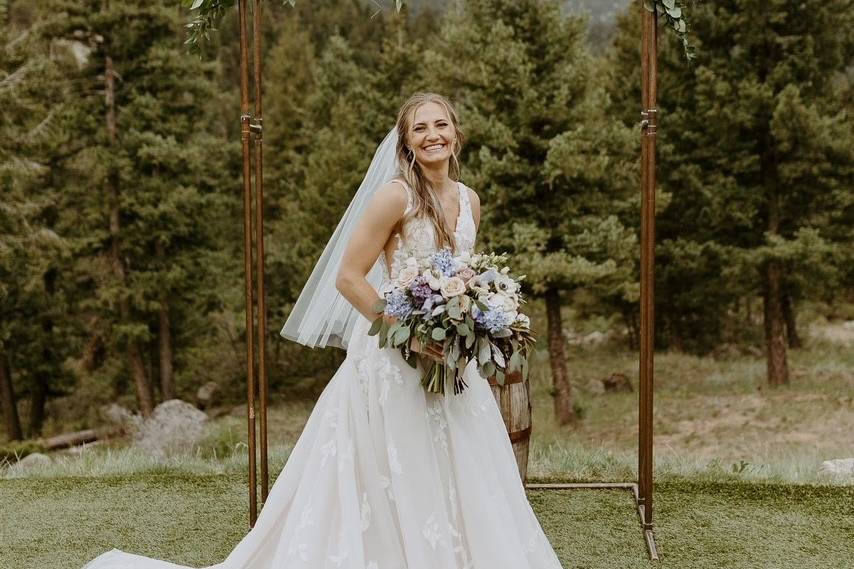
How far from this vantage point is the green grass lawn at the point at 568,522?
13.6 ft

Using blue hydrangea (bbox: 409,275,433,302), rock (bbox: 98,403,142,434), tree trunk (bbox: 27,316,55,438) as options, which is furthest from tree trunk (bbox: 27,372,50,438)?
blue hydrangea (bbox: 409,275,433,302)

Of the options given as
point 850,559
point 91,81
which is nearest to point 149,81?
point 91,81

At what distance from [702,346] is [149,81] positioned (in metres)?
15.2

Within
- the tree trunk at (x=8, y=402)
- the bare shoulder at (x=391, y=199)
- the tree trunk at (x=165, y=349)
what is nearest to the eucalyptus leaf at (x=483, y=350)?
the bare shoulder at (x=391, y=199)

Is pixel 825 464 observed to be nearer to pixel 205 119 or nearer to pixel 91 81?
pixel 91 81

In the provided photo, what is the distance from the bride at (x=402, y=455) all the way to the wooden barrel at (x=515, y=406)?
891mm

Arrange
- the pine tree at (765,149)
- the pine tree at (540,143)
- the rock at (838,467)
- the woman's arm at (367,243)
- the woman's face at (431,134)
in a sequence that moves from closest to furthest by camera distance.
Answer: the woman's arm at (367,243), the woman's face at (431,134), the rock at (838,467), the pine tree at (540,143), the pine tree at (765,149)

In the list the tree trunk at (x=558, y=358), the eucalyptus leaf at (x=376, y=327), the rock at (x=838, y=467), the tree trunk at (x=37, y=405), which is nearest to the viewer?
the eucalyptus leaf at (x=376, y=327)

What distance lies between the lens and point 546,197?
13.1 meters

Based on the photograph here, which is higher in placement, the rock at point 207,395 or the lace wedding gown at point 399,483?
the lace wedding gown at point 399,483

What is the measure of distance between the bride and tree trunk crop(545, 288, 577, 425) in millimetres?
10255

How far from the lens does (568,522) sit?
4.61 m

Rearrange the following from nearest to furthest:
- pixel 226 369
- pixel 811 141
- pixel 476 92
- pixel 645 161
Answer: pixel 645 161 → pixel 476 92 → pixel 811 141 → pixel 226 369

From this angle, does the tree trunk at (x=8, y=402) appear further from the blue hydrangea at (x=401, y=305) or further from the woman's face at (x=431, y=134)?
the blue hydrangea at (x=401, y=305)
